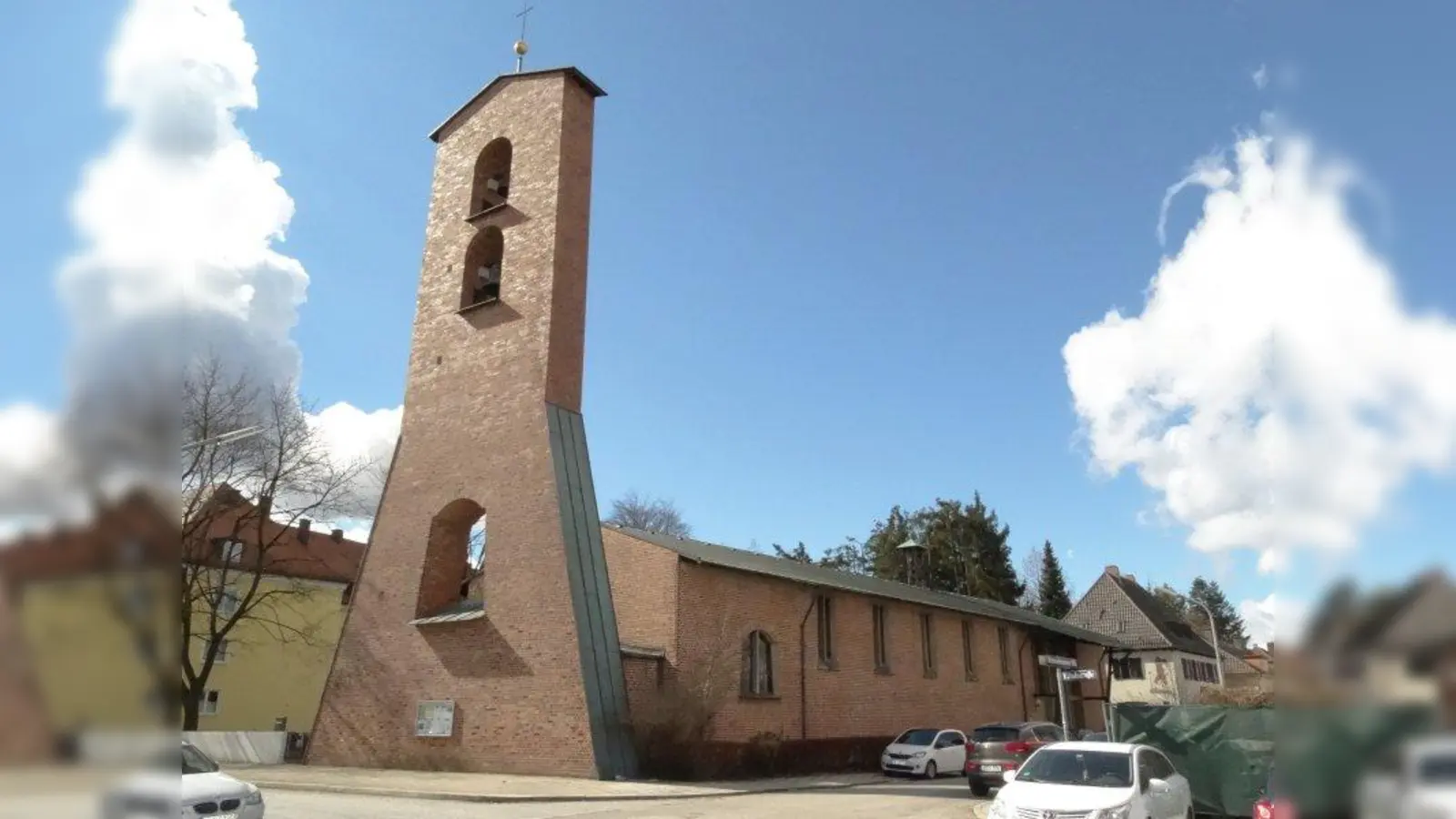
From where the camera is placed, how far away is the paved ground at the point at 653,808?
1416 cm

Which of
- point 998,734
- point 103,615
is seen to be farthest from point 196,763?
point 998,734

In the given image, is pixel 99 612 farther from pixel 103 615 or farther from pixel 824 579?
pixel 824 579

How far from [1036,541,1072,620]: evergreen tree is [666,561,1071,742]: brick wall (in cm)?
3861

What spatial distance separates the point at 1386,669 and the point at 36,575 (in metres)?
1.83

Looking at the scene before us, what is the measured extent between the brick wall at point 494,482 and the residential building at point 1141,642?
36.3 m

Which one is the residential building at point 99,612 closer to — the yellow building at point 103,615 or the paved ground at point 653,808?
the yellow building at point 103,615

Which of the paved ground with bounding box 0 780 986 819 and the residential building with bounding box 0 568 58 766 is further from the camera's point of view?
the paved ground with bounding box 0 780 986 819

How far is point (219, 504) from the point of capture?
1070 inches

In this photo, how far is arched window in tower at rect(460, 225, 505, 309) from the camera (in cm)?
2681

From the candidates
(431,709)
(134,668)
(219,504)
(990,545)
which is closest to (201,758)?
(134,668)

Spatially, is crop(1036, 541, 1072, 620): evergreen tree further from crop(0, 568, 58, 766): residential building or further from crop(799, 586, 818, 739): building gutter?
crop(0, 568, 58, 766): residential building

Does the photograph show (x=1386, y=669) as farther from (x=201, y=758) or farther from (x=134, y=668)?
(x=201, y=758)

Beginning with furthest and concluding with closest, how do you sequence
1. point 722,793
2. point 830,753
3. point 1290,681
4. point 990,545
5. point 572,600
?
point 990,545 → point 830,753 → point 572,600 → point 722,793 → point 1290,681

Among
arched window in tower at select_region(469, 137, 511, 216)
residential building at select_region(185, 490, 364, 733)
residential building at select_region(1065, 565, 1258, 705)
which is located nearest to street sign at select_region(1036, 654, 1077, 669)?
arched window in tower at select_region(469, 137, 511, 216)
